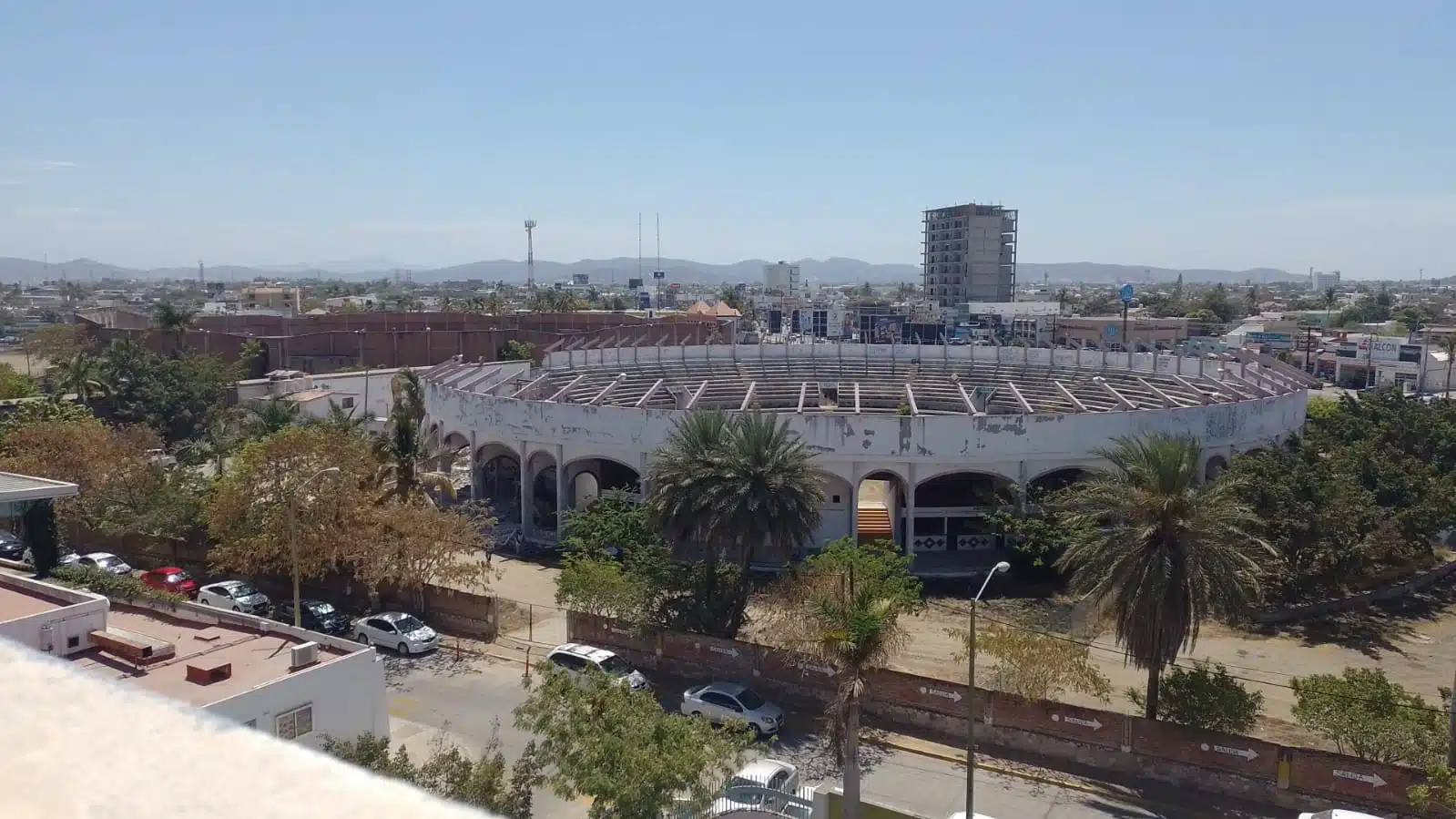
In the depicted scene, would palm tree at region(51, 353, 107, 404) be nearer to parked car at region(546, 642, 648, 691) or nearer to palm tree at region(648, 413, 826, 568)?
parked car at region(546, 642, 648, 691)

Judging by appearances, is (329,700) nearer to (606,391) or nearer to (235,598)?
(235,598)

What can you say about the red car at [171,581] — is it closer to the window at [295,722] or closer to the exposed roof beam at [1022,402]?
the window at [295,722]

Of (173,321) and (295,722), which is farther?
(173,321)

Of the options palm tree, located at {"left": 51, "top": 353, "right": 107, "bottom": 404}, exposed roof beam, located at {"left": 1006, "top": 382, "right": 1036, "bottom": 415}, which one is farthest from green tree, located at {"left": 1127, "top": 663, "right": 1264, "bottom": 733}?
palm tree, located at {"left": 51, "top": 353, "right": 107, "bottom": 404}

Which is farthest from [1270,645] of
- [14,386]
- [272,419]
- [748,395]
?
[14,386]

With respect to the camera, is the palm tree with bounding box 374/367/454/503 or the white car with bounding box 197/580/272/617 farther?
the palm tree with bounding box 374/367/454/503

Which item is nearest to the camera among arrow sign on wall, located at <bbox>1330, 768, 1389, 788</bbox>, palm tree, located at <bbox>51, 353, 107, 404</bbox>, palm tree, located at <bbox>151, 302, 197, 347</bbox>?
arrow sign on wall, located at <bbox>1330, 768, 1389, 788</bbox>

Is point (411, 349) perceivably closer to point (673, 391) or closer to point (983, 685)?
point (673, 391)

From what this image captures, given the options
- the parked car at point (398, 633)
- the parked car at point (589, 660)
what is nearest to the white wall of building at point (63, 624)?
the parked car at point (398, 633)
